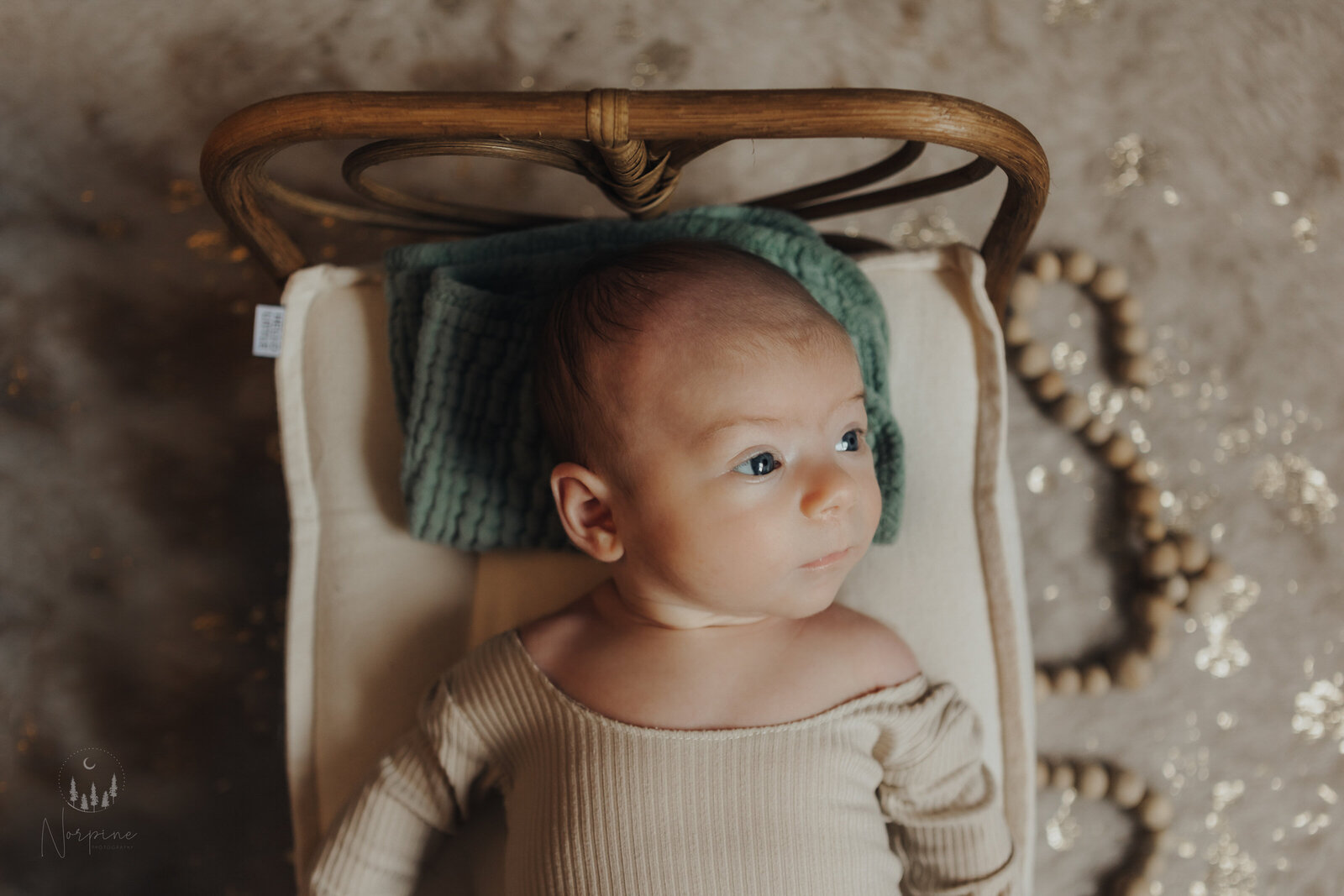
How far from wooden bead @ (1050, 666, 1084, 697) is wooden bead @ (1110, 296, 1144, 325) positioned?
1.71 ft

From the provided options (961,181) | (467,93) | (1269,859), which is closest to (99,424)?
(467,93)

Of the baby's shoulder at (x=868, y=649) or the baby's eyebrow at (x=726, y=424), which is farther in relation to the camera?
the baby's shoulder at (x=868, y=649)

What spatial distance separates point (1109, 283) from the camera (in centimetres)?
132

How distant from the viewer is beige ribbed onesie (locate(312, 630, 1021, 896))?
0.81 m

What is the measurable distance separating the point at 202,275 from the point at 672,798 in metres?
1.08

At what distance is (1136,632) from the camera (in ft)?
4.33

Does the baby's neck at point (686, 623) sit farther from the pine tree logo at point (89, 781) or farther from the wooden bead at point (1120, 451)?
the pine tree logo at point (89, 781)

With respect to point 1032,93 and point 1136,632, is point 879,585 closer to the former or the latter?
point 1136,632

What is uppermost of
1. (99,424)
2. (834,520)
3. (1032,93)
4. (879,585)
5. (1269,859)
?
(1032,93)

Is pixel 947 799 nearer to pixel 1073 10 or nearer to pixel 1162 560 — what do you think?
pixel 1162 560

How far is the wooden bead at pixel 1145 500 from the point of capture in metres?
1.29

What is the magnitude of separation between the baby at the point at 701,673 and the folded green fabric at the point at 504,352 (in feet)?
0.40
